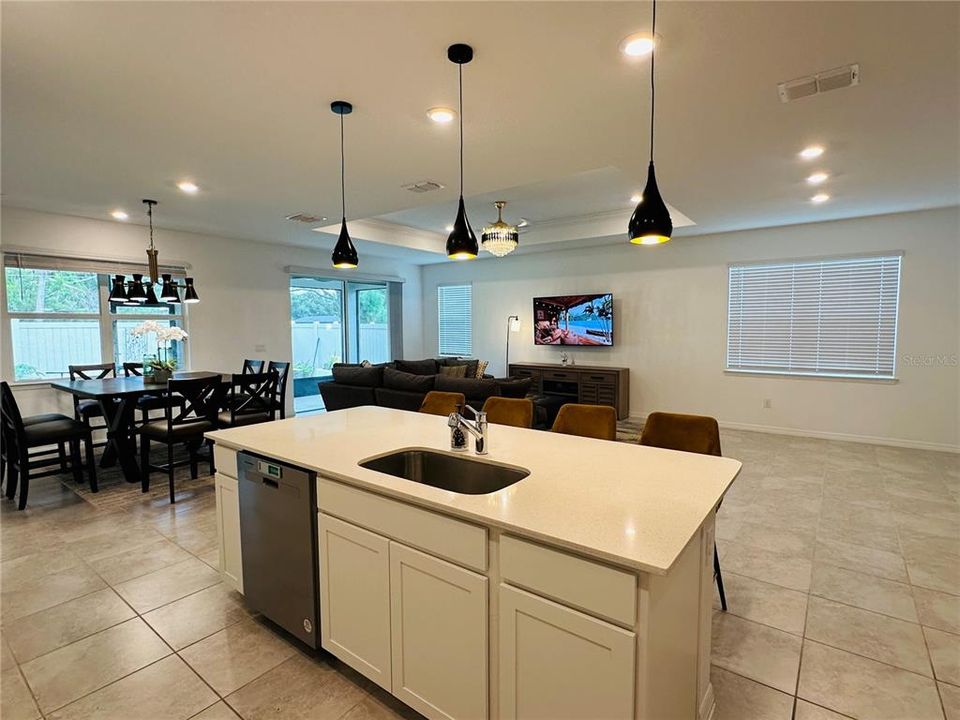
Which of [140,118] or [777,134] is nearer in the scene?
[140,118]

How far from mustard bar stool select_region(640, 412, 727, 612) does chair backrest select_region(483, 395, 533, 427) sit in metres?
0.71

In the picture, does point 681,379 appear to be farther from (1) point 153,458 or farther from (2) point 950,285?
(1) point 153,458

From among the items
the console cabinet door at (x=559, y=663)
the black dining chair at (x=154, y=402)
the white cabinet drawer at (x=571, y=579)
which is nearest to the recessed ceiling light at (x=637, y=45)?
the white cabinet drawer at (x=571, y=579)

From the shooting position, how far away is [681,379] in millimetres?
6641

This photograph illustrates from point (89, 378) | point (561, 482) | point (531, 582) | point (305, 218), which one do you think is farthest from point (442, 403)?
point (89, 378)

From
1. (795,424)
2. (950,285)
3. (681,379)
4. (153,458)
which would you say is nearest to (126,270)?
(153,458)

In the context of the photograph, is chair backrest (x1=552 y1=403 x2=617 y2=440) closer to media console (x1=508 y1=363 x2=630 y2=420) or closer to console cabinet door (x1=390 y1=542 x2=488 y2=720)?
console cabinet door (x1=390 y1=542 x2=488 y2=720)

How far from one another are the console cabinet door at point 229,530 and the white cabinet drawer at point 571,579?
160cm

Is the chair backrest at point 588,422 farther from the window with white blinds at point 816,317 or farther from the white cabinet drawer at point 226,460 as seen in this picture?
the window with white blinds at point 816,317

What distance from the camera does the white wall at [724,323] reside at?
507 cm

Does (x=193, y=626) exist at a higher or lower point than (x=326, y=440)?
lower

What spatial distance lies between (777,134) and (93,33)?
3.56m

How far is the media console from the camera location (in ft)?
22.1

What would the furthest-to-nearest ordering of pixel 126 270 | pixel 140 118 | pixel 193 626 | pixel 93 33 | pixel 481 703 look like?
pixel 126 270 → pixel 140 118 → pixel 193 626 → pixel 93 33 → pixel 481 703
